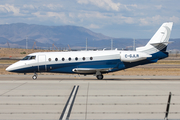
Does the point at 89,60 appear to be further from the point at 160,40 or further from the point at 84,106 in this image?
the point at 84,106

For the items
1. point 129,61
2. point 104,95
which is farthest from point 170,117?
point 129,61

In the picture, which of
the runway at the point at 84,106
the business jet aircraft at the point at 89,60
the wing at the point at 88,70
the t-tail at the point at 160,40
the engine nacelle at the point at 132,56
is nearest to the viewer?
the runway at the point at 84,106

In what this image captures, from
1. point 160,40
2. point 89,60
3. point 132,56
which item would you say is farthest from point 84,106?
point 160,40

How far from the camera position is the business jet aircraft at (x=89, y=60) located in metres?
29.5

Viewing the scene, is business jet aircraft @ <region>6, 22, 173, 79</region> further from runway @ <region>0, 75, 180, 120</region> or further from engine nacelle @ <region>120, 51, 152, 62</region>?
runway @ <region>0, 75, 180, 120</region>

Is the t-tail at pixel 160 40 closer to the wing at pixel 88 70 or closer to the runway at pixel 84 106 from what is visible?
the wing at pixel 88 70

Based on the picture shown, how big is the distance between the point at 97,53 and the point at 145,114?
17684mm

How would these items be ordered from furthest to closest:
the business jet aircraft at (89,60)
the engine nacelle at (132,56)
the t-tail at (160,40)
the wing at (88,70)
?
the t-tail at (160,40), the engine nacelle at (132,56), the business jet aircraft at (89,60), the wing at (88,70)

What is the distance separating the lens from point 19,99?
16.3m

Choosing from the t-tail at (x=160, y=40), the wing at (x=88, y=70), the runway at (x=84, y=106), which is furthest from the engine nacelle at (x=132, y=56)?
the runway at (x=84, y=106)

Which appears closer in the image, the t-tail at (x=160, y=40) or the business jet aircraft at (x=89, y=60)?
the business jet aircraft at (x=89, y=60)

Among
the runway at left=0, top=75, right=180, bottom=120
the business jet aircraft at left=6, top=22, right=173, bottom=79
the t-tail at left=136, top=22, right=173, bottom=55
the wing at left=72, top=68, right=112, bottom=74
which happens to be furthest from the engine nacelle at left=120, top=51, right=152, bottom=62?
the runway at left=0, top=75, right=180, bottom=120

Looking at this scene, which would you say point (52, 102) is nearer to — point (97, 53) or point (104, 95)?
point (104, 95)

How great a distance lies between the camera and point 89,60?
97.0 ft
